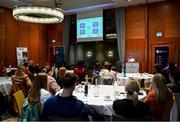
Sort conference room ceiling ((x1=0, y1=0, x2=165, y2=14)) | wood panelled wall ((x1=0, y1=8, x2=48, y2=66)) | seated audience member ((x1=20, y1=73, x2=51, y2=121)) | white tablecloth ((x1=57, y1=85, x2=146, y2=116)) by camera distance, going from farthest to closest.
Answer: wood panelled wall ((x1=0, y1=8, x2=48, y2=66)) → conference room ceiling ((x1=0, y1=0, x2=165, y2=14)) → white tablecloth ((x1=57, y1=85, x2=146, y2=116)) → seated audience member ((x1=20, y1=73, x2=51, y2=121))

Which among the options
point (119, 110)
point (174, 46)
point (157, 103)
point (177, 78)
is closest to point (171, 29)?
point (174, 46)

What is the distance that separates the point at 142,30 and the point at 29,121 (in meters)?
7.88

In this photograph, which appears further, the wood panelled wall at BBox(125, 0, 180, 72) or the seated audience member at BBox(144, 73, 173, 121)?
the wood panelled wall at BBox(125, 0, 180, 72)

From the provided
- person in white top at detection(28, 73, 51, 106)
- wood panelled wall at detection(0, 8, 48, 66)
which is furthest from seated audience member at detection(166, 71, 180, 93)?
wood panelled wall at detection(0, 8, 48, 66)

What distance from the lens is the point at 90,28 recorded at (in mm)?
10867

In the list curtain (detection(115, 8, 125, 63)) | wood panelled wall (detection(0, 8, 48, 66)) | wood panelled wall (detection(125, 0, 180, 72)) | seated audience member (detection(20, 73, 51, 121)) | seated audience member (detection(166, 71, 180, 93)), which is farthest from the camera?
wood panelled wall (detection(0, 8, 48, 66))

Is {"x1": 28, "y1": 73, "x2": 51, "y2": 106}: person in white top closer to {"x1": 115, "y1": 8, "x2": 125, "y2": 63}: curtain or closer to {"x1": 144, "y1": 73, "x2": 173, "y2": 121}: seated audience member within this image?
{"x1": 144, "y1": 73, "x2": 173, "y2": 121}: seated audience member

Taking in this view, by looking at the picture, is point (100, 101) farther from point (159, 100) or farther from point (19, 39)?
point (19, 39)

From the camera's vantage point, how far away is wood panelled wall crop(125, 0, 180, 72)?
8.89 meters

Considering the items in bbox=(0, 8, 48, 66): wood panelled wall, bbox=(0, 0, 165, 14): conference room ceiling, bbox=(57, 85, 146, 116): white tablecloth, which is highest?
bbox=(0, 0, 165, 14): conference room ceiling

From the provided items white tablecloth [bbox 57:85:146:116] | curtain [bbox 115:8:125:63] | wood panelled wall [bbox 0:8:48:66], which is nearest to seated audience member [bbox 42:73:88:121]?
white tablecloth [bbox 57:85:146:116]

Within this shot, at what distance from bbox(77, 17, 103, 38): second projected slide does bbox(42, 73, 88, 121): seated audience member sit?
812cm

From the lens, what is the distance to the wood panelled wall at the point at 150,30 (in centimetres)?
889

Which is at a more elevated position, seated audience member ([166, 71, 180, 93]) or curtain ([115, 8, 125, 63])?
curtain ([115, 8, 125, 63])
